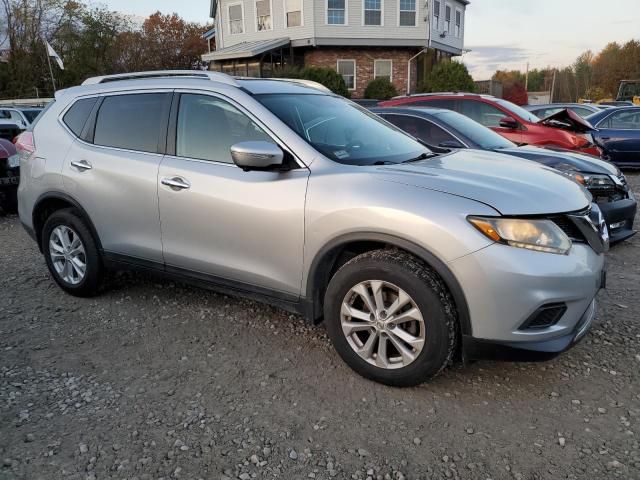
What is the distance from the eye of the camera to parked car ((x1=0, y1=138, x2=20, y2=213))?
25.8ft

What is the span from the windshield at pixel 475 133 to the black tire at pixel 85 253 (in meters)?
4.19

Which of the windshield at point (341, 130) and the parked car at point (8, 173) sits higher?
the windshield at point (341, 130)

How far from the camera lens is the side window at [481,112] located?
830cm

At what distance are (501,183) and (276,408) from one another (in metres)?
1.74

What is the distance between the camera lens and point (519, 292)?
255 cm

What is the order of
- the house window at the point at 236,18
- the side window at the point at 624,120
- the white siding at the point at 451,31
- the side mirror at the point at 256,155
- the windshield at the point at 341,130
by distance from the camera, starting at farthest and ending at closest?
the house window at the point at 236,18 → the white siding at the point at 451,31 → the side window at the point at 624,120 → the windshield at the point at 341,130 → the side mirror at the point at 256,155

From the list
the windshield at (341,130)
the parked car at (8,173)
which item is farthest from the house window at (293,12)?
the windshield at (341,130)

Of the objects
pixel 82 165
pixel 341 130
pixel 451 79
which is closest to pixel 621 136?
pixel 341 130

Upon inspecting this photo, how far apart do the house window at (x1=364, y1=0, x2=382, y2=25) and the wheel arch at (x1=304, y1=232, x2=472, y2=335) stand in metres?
25.3

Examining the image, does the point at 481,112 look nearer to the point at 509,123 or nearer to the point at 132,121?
the point at 509,123

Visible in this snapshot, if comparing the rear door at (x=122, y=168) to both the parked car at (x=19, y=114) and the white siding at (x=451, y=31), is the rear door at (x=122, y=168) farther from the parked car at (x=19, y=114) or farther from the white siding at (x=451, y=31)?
the white siding at (x=451, y=31)

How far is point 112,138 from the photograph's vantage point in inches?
161

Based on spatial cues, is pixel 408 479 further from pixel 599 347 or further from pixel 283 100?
pixel 283 100

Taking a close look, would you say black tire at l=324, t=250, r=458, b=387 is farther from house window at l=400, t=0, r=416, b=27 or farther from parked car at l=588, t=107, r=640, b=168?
house window at l=400, t=0, r=416, b=27
